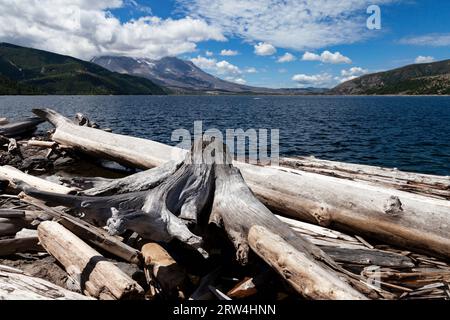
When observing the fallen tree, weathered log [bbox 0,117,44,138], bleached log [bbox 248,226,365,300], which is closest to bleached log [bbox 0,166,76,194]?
the fallen tree

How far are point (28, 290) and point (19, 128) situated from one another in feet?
52.6

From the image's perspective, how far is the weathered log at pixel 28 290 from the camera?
4316 millimetres

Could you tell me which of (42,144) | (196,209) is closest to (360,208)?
(196,209)

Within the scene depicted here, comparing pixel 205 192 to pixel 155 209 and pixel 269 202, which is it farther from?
pixel 269 202

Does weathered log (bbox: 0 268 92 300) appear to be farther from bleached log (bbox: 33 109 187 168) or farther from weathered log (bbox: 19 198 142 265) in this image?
bleached log (bbox: 33 109 187 168)

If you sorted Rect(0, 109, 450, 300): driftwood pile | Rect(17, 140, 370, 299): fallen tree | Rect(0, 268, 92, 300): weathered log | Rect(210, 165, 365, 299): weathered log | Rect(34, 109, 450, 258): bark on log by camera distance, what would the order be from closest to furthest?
Rect(210, 165, 365, 299): weathered log → Rect(0, 268, 92, 300): weathered log → Rect(0, 109, 450, 300): driftwood pile → Rect(17, 140, 370, 299): fallen tree → Rect(34, 109, 450, 258): bark on log

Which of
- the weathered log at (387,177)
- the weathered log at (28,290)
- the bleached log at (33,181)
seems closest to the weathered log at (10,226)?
the bleached log at (33,181)

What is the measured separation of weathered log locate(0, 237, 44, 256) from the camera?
239 inches

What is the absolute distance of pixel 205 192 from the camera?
6523mm

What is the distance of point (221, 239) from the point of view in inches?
244

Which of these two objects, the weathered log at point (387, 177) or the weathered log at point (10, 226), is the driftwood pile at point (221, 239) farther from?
the weathered log at point (387, 177)

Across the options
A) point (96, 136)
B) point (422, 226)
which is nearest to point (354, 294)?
point (422, 226)

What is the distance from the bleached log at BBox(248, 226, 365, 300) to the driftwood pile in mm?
14

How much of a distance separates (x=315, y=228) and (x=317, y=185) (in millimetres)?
972
